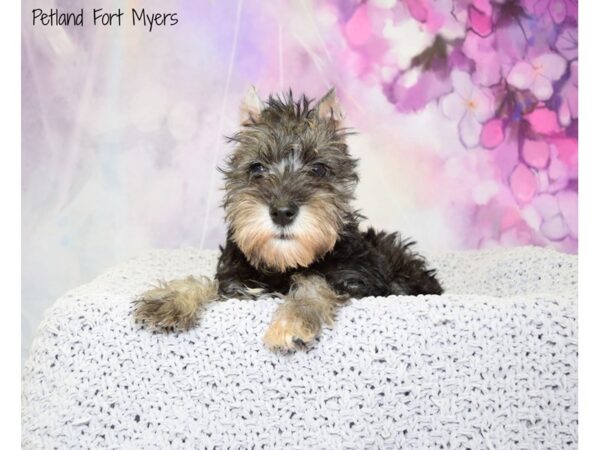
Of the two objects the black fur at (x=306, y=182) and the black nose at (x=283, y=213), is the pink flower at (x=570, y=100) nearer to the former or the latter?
the black fur at (x=306, y=182)

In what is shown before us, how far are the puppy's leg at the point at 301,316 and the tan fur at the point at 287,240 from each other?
16 cm

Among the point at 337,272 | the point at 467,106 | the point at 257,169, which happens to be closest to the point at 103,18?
the point at 257,169

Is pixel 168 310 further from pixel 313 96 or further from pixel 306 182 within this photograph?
pixel 313 96

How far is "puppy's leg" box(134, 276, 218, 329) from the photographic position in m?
3.07

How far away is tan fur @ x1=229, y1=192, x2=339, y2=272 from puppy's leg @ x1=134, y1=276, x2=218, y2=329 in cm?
35

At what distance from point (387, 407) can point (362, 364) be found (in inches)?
9.0

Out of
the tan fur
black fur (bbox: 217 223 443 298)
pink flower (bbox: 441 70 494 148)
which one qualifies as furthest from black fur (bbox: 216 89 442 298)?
pink flower (bbox: 441 70 494 148)

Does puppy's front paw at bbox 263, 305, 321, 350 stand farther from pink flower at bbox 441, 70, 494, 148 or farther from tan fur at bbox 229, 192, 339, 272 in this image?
pink flower at bbox 441, 70, 494, 148

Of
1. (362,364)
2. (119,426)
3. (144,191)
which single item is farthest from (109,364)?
Answer: (144,191)

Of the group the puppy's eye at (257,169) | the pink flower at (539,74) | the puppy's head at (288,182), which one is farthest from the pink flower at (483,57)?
the puppy's eye at (257,169)

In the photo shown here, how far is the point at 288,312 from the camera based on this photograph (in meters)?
3.00

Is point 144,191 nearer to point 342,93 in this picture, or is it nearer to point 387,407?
point 342,93

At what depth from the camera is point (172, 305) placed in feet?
10.2

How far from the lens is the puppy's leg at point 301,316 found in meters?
2.91
